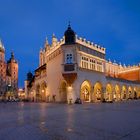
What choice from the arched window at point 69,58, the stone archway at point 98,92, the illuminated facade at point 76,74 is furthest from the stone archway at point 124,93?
the arched window at point 69,58

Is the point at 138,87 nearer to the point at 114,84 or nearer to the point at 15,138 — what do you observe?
the point at 114,84

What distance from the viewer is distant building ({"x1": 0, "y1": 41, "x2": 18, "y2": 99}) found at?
128375 millimetres

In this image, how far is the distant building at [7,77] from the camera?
12838 centimetres

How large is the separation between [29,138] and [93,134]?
2.41m

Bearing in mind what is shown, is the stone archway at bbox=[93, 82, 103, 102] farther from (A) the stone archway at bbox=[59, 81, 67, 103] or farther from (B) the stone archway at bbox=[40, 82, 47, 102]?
(B) the stone archway at bbox=[40, 82, 47, 102]

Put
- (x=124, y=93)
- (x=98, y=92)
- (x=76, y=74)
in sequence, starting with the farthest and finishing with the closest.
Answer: (x=124, y=93), (x=98, y=92), (x=76, y=74)

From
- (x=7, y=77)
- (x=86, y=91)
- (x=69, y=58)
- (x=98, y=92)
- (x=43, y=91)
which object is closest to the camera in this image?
(x=69, y=58)

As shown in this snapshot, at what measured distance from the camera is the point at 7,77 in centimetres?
13575

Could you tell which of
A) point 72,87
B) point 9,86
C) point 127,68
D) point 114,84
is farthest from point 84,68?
point 9,86

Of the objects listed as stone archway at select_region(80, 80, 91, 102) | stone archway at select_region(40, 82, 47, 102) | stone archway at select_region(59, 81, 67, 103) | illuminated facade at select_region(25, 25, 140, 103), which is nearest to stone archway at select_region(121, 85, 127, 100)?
illuminated facade at select_region(25, 25, 140, 103)

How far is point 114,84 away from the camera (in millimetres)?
65500

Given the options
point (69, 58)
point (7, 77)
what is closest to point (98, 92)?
point (69, 58)

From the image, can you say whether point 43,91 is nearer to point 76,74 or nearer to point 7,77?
point 76,74

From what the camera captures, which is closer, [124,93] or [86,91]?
[86,91]
